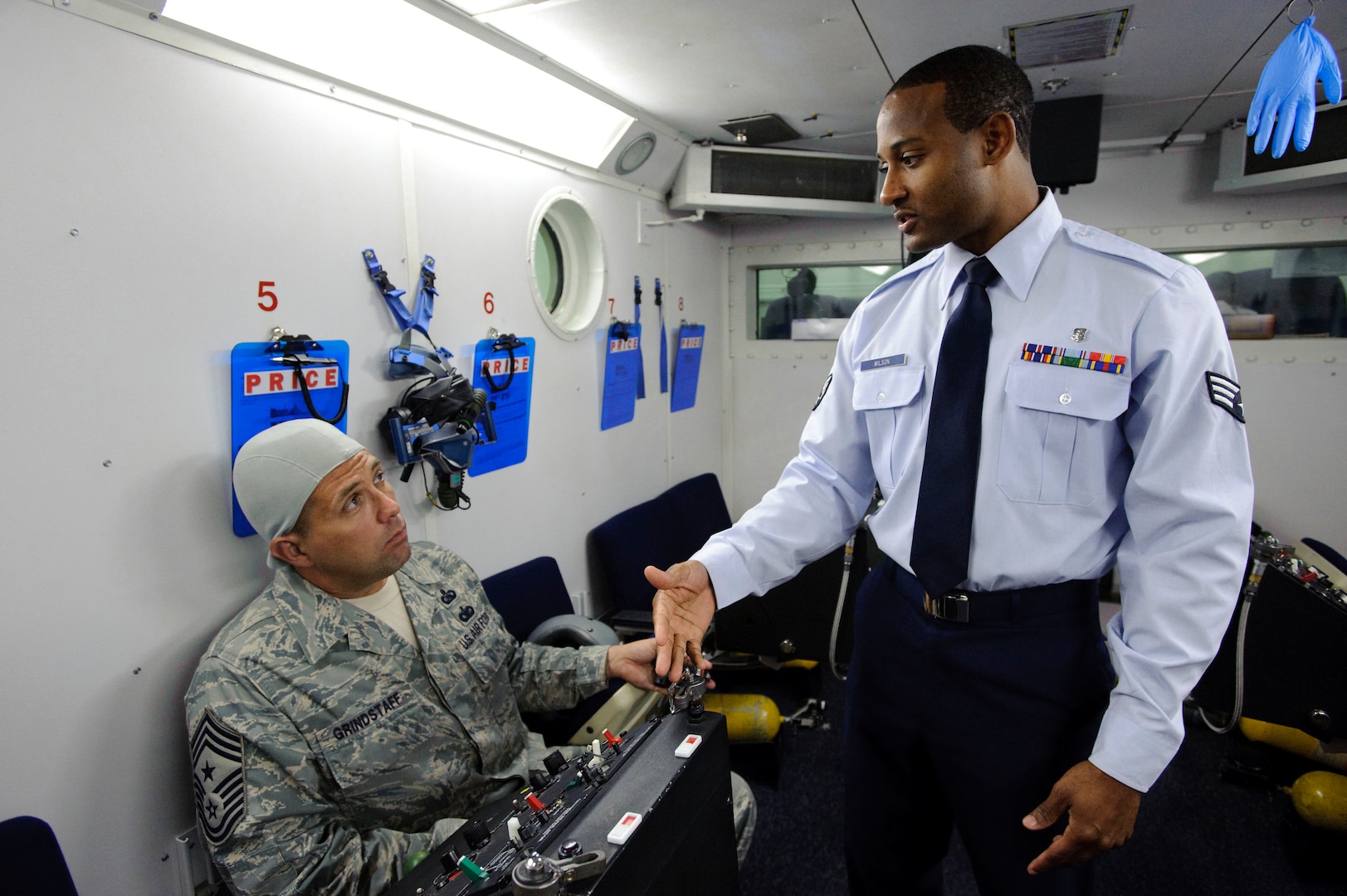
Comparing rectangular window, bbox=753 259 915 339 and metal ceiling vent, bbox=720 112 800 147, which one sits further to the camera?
rectangular window, bbox=753 259 915 339

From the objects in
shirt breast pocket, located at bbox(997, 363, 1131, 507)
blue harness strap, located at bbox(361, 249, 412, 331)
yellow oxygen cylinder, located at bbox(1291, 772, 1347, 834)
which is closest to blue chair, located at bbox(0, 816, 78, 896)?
A: blue harness strap, located at bbox(361, 249, 412, 331)

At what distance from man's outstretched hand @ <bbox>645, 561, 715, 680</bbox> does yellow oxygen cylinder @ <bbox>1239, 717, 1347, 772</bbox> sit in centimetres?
273

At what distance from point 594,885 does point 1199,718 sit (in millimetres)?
3546

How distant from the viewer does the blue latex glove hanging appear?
1841 millimetres

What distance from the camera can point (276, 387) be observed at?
175 cm

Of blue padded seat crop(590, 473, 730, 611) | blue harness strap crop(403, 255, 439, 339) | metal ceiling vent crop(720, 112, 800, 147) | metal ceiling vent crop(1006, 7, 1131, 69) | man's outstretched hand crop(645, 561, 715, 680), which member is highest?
metal ceiling vent crop(720, 112, 800, 147)

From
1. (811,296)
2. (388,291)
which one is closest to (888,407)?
(388,291)

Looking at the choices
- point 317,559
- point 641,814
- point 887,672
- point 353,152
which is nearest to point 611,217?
point 353,152

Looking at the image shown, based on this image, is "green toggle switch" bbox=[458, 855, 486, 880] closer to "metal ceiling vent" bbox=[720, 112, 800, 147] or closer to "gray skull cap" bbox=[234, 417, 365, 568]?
"gray skull cap" bbox=[234, 417, 365, 568]

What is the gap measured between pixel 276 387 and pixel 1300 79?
2.68 metres

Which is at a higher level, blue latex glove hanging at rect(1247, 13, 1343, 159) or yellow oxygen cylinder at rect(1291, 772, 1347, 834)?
blue latex glove hanging at rect(1247, 13, 1343, 159)

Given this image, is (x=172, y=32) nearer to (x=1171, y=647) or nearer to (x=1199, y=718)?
(x=1171, y=647)

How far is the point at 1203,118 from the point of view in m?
3.33

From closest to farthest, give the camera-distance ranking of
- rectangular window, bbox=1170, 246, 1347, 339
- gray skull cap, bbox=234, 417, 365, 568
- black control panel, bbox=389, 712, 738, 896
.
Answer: black control panel, bbox=389, 712, 738, 896 < gray skull cap, bbox=234, 417, 365, 568 < rectangular window, bbox=1170, 246, 1347, 339
